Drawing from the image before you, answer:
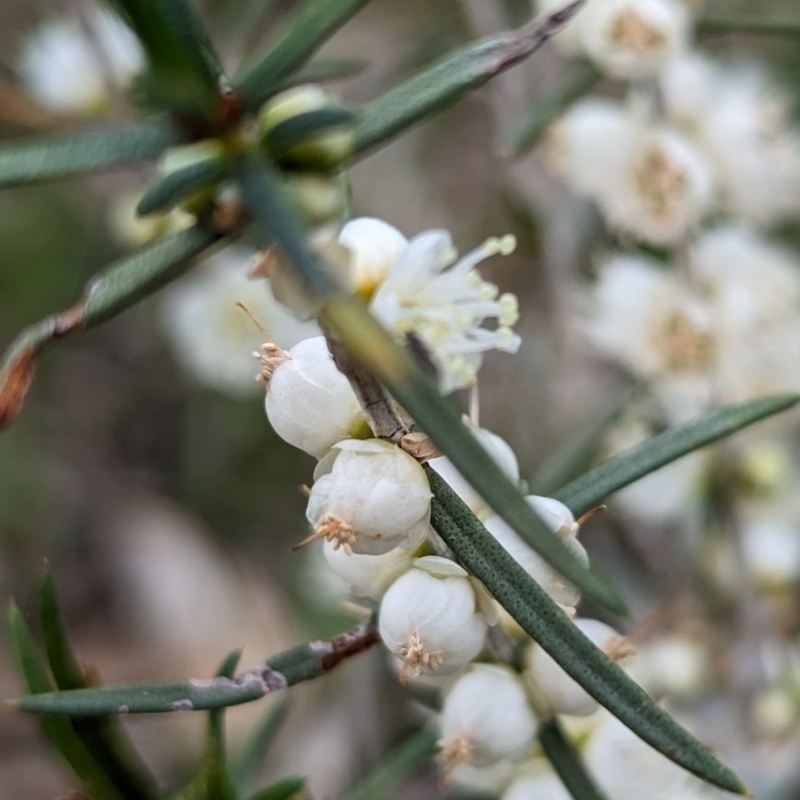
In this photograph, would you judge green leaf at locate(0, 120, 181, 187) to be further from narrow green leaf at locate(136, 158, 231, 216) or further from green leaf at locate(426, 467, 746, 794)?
green leaf at locate(426, 467, 746, 794)

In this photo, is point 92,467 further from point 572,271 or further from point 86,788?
point 86,788

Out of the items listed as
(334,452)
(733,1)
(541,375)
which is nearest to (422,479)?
(334,452)

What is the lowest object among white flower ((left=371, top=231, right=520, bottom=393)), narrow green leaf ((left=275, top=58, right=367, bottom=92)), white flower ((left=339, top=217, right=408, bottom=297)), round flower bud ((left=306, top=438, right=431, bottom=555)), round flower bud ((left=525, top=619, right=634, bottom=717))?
round flower bud ((left=525, top=619, right=634, bottom=717))

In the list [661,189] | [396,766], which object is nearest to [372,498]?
[396,766]

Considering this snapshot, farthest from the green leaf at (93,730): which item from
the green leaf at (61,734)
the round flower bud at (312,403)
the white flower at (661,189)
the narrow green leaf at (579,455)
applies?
the white flower at (661,189)

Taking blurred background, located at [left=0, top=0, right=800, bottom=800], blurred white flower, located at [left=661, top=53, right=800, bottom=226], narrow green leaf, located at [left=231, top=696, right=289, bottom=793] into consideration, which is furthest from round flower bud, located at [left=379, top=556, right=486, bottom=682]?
blurred background, located at [left=0, top=0, right=800, bottom=800]

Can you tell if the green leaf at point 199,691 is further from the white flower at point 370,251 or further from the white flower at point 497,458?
the white flower at point 370,251

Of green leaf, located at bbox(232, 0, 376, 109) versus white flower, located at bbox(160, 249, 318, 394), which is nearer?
green leaf, located at bbox(232, 0, 376, 109)

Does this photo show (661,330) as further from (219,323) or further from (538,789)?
(219,323)
